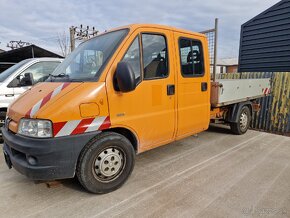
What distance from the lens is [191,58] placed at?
151 inches

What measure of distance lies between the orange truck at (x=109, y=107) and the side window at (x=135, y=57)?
13 mm

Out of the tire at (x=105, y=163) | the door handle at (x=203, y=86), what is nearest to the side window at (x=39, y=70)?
the tire at (x=105, y=163)

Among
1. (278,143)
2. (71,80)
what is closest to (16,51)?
(71,80)

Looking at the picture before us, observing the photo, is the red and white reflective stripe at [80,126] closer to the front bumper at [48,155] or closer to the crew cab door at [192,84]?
the front bumper at [48,155]

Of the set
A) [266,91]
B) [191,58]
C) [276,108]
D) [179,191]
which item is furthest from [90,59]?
[276,108]

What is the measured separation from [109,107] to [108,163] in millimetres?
742

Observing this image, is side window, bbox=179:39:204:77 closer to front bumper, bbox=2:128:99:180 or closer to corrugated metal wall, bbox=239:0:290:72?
front bumper, bbox=2:128:99:180

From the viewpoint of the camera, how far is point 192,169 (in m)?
3.63

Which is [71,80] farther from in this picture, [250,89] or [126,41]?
[250,89]

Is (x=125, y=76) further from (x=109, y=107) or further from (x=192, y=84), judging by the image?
(x=192, y=84)

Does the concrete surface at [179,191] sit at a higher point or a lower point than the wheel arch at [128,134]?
lower

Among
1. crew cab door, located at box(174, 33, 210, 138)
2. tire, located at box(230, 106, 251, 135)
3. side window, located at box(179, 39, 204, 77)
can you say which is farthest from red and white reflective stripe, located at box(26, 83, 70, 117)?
tire, located at box(230, 106, 251, 135)

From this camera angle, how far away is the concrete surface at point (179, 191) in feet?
8.43

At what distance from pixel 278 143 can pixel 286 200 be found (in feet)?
8.62
